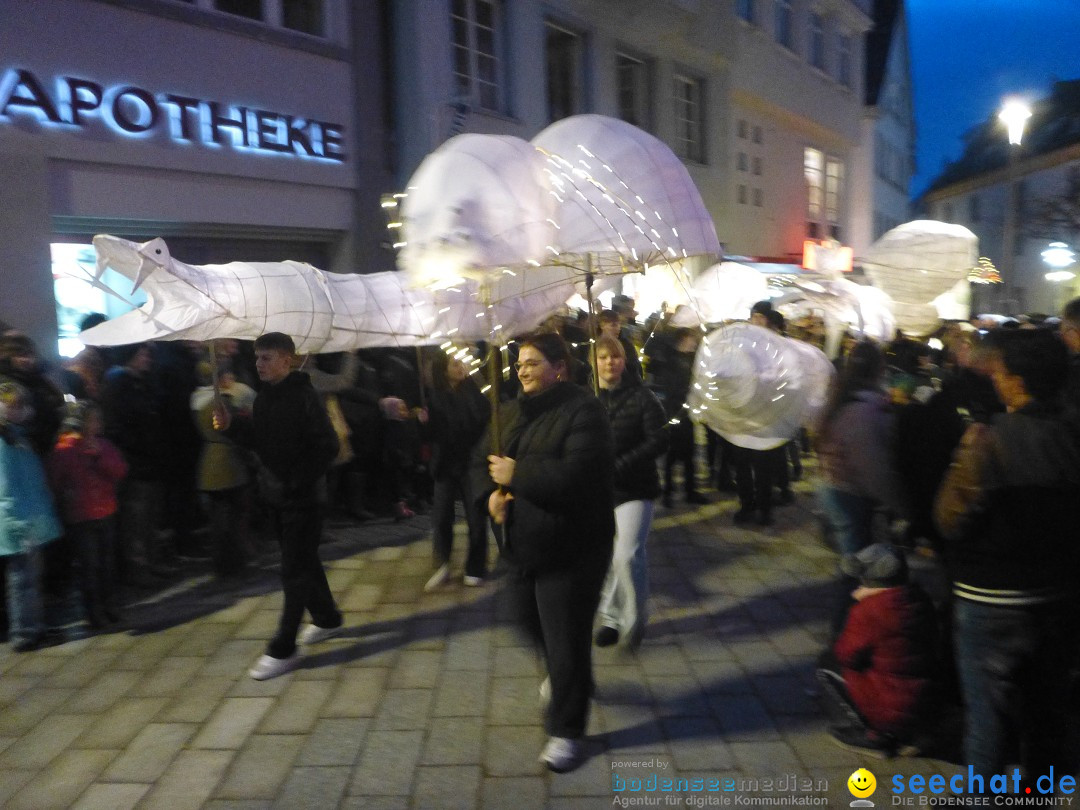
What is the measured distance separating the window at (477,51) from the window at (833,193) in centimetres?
1419

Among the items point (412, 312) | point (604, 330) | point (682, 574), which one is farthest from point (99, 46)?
point (682, 574)

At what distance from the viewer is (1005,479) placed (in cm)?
284

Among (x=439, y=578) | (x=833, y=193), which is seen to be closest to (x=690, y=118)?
(x=833, y=193)

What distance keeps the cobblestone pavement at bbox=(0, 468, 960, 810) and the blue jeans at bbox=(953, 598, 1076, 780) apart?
0.71 meters

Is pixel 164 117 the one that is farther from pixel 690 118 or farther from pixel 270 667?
pixel 690 118

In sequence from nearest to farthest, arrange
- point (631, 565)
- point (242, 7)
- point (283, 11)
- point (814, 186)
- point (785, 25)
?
point (631, 565)
point (242, 7)
point (283, 11)
point (785, 25)
point (814, 186)

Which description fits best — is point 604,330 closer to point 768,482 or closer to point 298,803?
point 768,482

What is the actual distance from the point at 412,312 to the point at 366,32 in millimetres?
6689

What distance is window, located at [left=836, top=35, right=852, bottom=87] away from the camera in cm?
2433

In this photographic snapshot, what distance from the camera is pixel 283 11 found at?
1056cm

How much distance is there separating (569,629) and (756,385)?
2.60 metres

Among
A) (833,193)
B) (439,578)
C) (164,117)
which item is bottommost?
(439,578)

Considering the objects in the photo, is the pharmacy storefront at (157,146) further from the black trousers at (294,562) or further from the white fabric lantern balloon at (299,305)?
the black trousers at (294,562)

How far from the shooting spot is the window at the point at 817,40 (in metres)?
22.5
